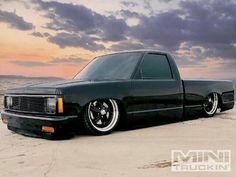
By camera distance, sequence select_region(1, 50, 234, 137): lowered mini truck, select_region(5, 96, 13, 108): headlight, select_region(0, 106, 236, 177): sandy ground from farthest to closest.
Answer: select_region(5, 96, 13, 108): headlight < select_region(1, 50, 234, 137): lowered mini truck < select_region(0, 106, 236, 177): sandy ground

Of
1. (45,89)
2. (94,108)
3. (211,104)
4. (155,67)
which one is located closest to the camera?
(45,89)

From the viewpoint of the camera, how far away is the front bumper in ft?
17.8

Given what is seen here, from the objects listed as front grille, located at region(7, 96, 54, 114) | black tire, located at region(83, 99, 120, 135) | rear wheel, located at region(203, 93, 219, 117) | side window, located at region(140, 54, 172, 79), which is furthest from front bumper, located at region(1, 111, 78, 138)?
rear wheel, located at region(203, 93, 219, 117)

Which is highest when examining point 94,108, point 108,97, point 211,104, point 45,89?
point 45,89

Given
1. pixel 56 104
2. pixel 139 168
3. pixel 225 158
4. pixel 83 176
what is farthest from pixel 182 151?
pixel 56 104

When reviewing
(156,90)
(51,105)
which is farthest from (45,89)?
(156,90)

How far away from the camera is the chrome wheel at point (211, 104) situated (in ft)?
27.8

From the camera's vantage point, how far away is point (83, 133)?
19.7ft

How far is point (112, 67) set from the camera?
684 cm

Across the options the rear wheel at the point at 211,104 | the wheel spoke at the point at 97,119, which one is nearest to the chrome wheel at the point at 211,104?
the rear wheel at the point at 211,104

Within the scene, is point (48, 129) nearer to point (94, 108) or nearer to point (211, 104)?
point (94, 108)

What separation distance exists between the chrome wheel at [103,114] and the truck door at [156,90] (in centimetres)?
30

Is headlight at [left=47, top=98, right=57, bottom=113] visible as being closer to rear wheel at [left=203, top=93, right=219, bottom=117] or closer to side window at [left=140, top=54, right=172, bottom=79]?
side window at [left=140, top=54, right=172, bottom=79]

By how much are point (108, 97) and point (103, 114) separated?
0.94ft
